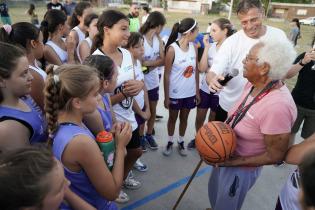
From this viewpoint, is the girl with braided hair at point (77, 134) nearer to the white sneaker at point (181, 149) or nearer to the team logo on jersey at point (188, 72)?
the team logo on jersey at point (188, 72)

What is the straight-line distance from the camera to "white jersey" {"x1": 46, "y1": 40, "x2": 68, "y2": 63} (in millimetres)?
3724

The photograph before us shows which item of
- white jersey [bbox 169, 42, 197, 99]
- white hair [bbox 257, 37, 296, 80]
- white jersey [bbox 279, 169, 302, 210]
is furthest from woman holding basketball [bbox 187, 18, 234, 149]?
white jersey [bbox 279, 169, 302, 210]

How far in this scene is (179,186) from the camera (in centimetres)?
354

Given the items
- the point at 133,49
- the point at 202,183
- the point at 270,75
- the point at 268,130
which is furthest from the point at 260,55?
the point at 202,183

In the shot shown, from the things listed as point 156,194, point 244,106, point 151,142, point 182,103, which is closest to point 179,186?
point 156,194

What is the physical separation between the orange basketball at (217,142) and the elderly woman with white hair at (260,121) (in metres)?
0.09

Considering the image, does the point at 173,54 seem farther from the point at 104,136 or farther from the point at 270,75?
the point at 104,136

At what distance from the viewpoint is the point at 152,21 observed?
432cm

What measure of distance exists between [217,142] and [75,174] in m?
1.13

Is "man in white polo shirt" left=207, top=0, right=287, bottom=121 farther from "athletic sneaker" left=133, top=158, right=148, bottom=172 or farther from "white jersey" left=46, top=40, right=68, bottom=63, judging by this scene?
"white jersey" left=46, top=40, right=68, bottom=63

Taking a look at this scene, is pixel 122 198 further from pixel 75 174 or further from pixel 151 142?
pixel 75 174

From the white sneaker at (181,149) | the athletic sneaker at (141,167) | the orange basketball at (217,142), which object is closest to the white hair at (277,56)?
the orange basketball at (217,142)

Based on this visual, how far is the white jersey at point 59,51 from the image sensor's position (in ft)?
12.2

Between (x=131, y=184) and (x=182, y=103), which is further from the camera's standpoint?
(x=182, y=103)
